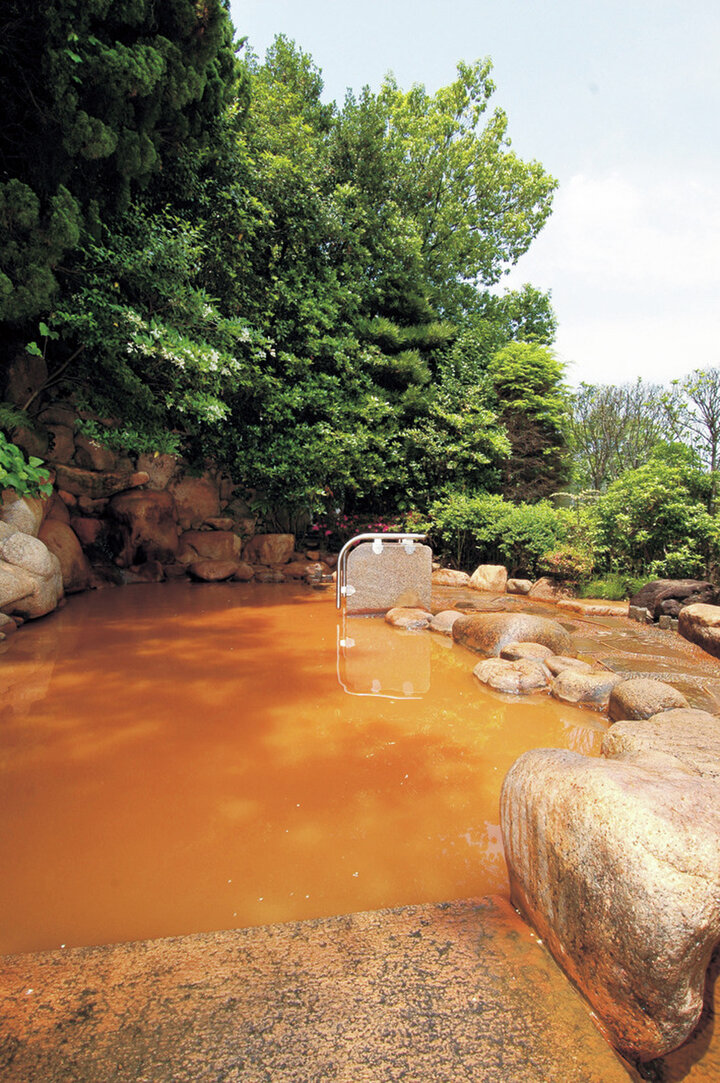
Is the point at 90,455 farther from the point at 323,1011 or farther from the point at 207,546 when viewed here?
the point at 323,1011

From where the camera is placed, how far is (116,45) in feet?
17.4

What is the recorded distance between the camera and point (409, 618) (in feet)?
19.8

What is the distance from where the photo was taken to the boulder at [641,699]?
10.8 feet

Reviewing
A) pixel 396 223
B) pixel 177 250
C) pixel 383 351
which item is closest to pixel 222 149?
pixel 177 250

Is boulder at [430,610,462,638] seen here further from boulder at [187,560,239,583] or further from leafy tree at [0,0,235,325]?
leafy tree at [0,0,235,325]

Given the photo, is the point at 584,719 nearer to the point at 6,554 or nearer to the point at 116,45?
the point at 6,554

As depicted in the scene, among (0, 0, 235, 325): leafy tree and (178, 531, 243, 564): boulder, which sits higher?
(0, 0, 235, 325): leafy tree

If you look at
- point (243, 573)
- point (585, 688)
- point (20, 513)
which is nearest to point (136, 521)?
point (243, 573)

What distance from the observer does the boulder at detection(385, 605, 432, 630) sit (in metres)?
5.98

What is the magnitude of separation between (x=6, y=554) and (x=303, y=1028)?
5.71m

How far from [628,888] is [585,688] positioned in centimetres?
267

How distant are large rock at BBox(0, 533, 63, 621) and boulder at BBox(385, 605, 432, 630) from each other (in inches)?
151

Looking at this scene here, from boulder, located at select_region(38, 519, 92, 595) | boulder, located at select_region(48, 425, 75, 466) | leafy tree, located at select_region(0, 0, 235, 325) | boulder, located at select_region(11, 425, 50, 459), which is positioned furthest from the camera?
boulder, located at select_region(48, 425, 75, 466)

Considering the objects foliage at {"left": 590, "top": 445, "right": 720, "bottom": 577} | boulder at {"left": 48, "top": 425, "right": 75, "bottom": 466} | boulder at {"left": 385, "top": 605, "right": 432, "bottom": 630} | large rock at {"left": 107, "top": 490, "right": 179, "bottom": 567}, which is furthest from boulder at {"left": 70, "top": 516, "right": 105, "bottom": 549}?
foliage at {"left": 590, "top": 445, "right": 720, "bottom": 577}
